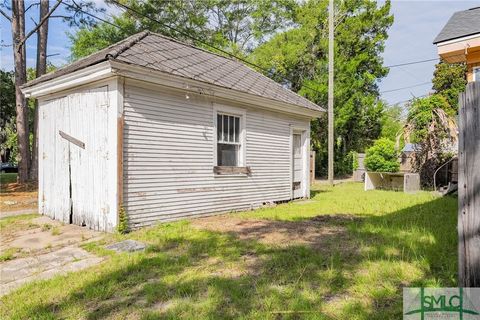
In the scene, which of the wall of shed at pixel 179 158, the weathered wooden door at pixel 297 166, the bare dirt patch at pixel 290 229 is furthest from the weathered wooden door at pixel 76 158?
the weathered wooden door at pixel 297 166

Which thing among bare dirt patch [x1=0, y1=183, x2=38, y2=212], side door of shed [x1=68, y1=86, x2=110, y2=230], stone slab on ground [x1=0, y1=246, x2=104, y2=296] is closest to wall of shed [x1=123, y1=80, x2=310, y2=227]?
side door of shed [x1=68, y1=86, x2=110, y2=230]

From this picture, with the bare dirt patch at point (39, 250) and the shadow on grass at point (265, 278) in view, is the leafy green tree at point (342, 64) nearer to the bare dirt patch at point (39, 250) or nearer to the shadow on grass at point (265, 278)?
the shadow on grass at point (265, 278)

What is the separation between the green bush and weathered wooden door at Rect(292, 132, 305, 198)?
382cm

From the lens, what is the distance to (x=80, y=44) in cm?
2083

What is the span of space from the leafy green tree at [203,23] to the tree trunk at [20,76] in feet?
24.3

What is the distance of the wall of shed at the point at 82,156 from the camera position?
5.45m

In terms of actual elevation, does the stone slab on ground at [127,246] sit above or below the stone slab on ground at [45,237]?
above

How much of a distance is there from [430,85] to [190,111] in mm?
30521

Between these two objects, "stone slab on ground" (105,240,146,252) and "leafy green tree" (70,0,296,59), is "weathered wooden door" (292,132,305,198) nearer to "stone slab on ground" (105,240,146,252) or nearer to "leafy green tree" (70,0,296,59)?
"stone slab on ground" (105,240,146,252)

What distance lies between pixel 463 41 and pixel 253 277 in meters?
5.01

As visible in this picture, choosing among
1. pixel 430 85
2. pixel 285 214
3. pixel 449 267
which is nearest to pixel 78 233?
pixel 285 214

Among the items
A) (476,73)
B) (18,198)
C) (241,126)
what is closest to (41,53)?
(18,198)

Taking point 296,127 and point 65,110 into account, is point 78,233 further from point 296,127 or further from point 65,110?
point 296,127

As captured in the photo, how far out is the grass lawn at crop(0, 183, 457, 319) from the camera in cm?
262
